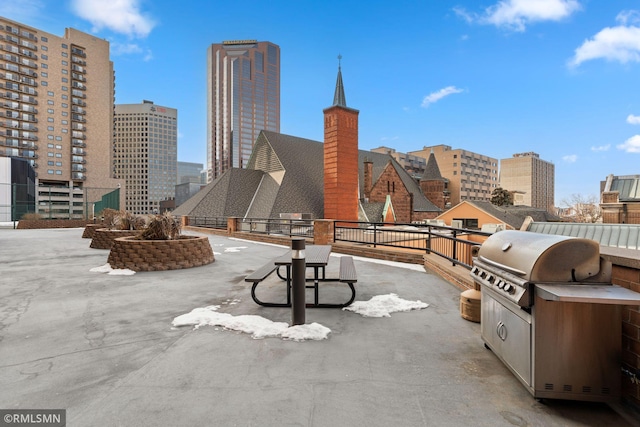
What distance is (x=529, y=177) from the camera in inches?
5792

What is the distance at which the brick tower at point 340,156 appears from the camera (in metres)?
26.9

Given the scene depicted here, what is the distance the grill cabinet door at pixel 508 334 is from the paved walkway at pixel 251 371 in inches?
7.3

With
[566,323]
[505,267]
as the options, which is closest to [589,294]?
[566,323]

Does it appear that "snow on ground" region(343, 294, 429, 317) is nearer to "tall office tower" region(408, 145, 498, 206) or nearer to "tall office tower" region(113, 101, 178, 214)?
"tall office tower" region(408, 145, 498, 206)

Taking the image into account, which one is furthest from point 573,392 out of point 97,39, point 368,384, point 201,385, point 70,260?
point 97,39

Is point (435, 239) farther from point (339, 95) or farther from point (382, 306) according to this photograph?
point (339, 95)

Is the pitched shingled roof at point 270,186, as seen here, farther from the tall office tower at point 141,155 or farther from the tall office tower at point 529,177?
the tall office tower at point 141,155

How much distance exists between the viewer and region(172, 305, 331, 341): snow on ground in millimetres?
3764

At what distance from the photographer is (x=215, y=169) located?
164m

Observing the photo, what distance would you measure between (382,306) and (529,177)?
566ft

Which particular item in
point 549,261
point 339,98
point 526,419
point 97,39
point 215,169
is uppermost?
point 97,39

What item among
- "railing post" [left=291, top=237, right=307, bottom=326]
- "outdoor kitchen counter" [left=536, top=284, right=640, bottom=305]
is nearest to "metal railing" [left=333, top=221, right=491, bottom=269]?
"outdoor kitchen counter" [left=536, top=284, right=640, bottom=305]

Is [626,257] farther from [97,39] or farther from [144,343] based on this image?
[97,39]

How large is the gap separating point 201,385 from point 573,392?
2.95m
